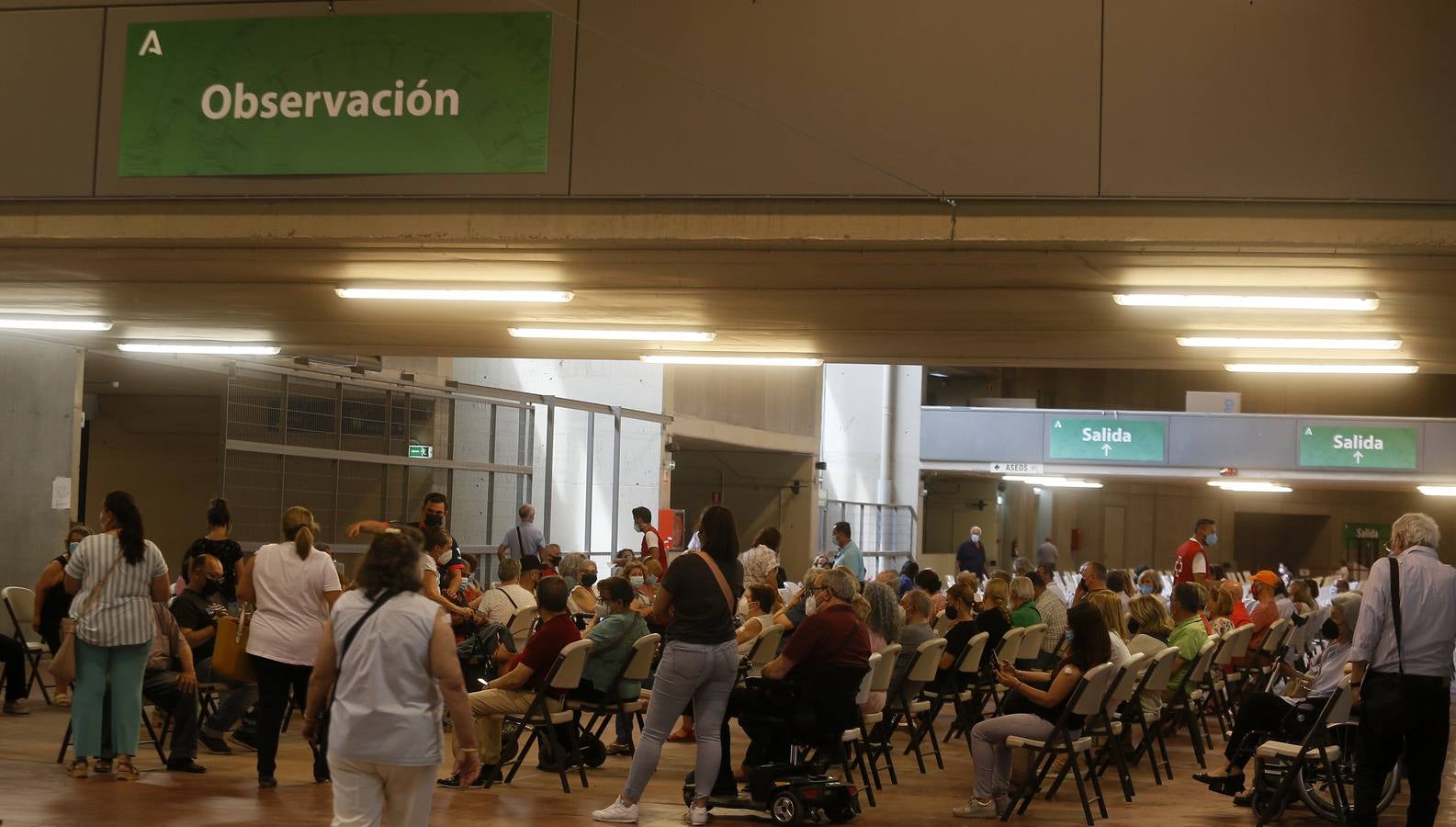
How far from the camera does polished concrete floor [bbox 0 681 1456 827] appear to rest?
6312 millimetres

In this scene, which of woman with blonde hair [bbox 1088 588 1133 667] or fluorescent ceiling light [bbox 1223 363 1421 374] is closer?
woman with blonde hair [bbox 1088 588 1133 667]

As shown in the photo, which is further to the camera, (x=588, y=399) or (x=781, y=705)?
(x=588, y=399)

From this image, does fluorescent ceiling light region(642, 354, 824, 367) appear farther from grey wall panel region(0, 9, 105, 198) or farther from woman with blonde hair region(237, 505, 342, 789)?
grey wall panel region(0, 9, 105, 198)

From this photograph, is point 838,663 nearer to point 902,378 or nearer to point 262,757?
point 262,757

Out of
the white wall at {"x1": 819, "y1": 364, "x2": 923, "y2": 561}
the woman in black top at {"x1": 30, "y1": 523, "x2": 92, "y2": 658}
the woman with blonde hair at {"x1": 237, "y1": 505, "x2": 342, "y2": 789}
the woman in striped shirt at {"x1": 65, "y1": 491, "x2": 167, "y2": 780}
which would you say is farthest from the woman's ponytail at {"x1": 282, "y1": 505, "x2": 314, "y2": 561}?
the white wall at {"x1": 819, "y1": 364, "x2": 923, "y2": 561}

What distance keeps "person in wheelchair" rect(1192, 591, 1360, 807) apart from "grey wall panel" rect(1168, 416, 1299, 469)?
16094 millimetres

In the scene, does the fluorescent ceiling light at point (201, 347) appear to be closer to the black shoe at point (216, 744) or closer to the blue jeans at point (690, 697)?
the black shoe at point (216, 744)

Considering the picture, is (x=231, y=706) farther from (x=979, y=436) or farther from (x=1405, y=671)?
(x=979, y=436)

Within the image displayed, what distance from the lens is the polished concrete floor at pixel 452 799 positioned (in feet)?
20.7

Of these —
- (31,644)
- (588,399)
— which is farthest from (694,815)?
(588,399)

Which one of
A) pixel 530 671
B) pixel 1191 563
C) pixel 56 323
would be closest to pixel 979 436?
pixel 1191 563

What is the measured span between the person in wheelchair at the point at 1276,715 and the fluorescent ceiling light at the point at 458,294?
178 inches

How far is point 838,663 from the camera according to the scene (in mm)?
6758

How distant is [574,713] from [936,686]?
9.15ft
